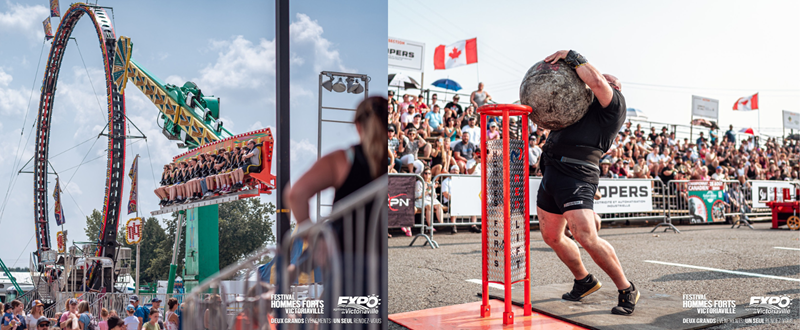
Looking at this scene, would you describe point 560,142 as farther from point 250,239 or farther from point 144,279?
point 144,279

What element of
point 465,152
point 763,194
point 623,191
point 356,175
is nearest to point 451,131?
point 465,152

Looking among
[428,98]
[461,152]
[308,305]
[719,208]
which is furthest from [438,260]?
[719,208]

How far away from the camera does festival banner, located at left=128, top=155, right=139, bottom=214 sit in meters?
4.67

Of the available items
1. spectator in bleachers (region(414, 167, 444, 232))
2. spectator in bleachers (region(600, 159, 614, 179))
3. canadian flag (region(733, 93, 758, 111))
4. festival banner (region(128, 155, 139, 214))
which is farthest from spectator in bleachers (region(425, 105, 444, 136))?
canadian flag (region(733, 93, 758, 111))

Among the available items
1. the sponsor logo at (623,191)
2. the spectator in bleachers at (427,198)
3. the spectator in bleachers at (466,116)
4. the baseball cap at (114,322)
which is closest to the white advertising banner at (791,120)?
the sponsor logo at (623,191)

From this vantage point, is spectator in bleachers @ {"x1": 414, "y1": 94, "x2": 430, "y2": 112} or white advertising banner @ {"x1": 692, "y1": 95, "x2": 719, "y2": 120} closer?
spectator in bleachers @ {"x1": 414, "y1": 94, "x2": 430, "y2": 112}

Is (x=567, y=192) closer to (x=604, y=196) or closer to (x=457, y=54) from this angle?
(x=604, y=196)

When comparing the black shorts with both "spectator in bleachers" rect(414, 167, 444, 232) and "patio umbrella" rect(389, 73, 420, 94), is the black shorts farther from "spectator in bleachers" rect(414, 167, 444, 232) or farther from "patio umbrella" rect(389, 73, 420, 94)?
"patio umbrella" rect(389, 73, 420, 94)

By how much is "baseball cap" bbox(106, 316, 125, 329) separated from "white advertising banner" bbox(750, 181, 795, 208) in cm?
1567

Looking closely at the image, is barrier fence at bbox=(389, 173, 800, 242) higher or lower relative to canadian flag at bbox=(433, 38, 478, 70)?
lower

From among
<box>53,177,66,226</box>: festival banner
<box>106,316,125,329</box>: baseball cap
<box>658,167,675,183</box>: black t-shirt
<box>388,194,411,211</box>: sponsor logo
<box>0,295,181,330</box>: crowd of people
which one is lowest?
<box>106,316,125,329</box>: baseball cap

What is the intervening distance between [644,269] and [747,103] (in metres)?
25.6

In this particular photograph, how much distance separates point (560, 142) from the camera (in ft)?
11.4

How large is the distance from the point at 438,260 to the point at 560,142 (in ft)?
9.31
